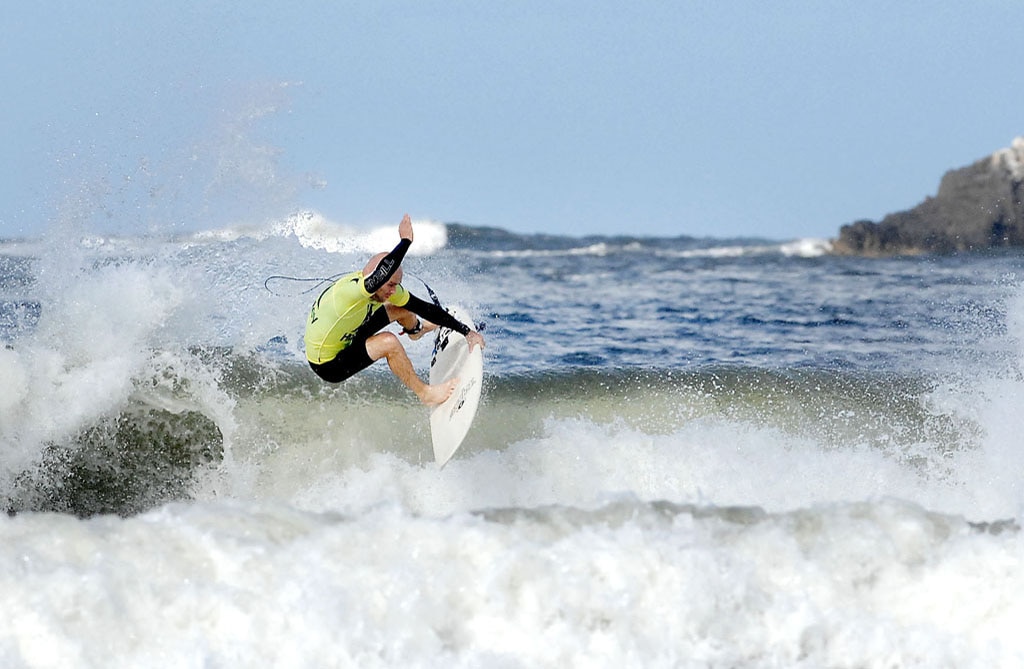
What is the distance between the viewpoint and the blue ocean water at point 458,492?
3.96 m

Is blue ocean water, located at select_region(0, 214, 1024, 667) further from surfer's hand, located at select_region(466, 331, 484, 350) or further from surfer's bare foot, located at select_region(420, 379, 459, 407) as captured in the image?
surfer's hand, located at select_region(466, 331, 484, 350)

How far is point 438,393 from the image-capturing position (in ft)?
18.3

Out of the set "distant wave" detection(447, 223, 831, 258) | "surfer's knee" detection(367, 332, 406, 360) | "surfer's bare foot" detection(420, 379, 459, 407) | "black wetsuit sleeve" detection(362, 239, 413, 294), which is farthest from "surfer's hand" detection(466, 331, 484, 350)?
"distant wave" detection(447, 223, 831, 258)

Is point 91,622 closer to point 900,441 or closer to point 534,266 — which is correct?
point 900,441

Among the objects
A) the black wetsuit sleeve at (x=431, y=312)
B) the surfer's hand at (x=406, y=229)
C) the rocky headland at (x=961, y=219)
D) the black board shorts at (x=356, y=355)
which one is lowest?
the black board shorts at (x=356, y=355)

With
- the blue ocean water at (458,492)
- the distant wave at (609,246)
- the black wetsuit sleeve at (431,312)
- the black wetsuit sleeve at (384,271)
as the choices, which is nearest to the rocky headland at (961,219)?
the distant wave at (609,246)

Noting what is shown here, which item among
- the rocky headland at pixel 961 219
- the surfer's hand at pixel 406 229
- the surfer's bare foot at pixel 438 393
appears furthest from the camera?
the rocky headland at pixel 961 219

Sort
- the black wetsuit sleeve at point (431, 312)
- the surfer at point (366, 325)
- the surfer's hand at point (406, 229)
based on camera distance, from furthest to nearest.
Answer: the black wetsuit sleeve at point (431, 312) → the surfer at point (366, 325) → the surfer's hand at point (406, 229)

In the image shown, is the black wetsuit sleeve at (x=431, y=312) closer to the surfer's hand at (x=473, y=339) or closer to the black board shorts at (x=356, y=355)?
the surfer's hand at (x=473, y=339)

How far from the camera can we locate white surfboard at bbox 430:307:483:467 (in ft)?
17.8

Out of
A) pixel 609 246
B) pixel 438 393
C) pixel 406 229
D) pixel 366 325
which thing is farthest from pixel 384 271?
pixel 609 246

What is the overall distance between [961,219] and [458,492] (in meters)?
25.8

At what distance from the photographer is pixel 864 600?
423 centimetres

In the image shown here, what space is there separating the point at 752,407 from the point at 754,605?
3.23 meters
